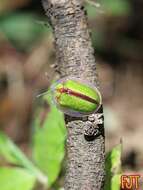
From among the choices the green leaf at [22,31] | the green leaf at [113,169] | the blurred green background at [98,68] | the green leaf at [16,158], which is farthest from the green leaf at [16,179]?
the green leaf at [22,31]

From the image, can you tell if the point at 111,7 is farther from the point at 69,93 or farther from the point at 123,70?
the point at 69,93

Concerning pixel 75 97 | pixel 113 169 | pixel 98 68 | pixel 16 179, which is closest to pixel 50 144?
pixel 16 179

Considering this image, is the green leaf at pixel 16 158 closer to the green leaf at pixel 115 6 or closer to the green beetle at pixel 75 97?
the green beetle at pixel 75 97

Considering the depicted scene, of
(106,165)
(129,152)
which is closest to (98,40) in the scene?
(129,152)

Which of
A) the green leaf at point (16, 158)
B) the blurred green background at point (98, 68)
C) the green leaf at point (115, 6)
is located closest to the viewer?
the green leaf at point (16, 158)

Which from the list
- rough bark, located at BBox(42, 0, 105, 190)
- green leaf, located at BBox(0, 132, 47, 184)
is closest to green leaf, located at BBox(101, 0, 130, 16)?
green leaf, located at BBox(0, 132, 47, 184)
